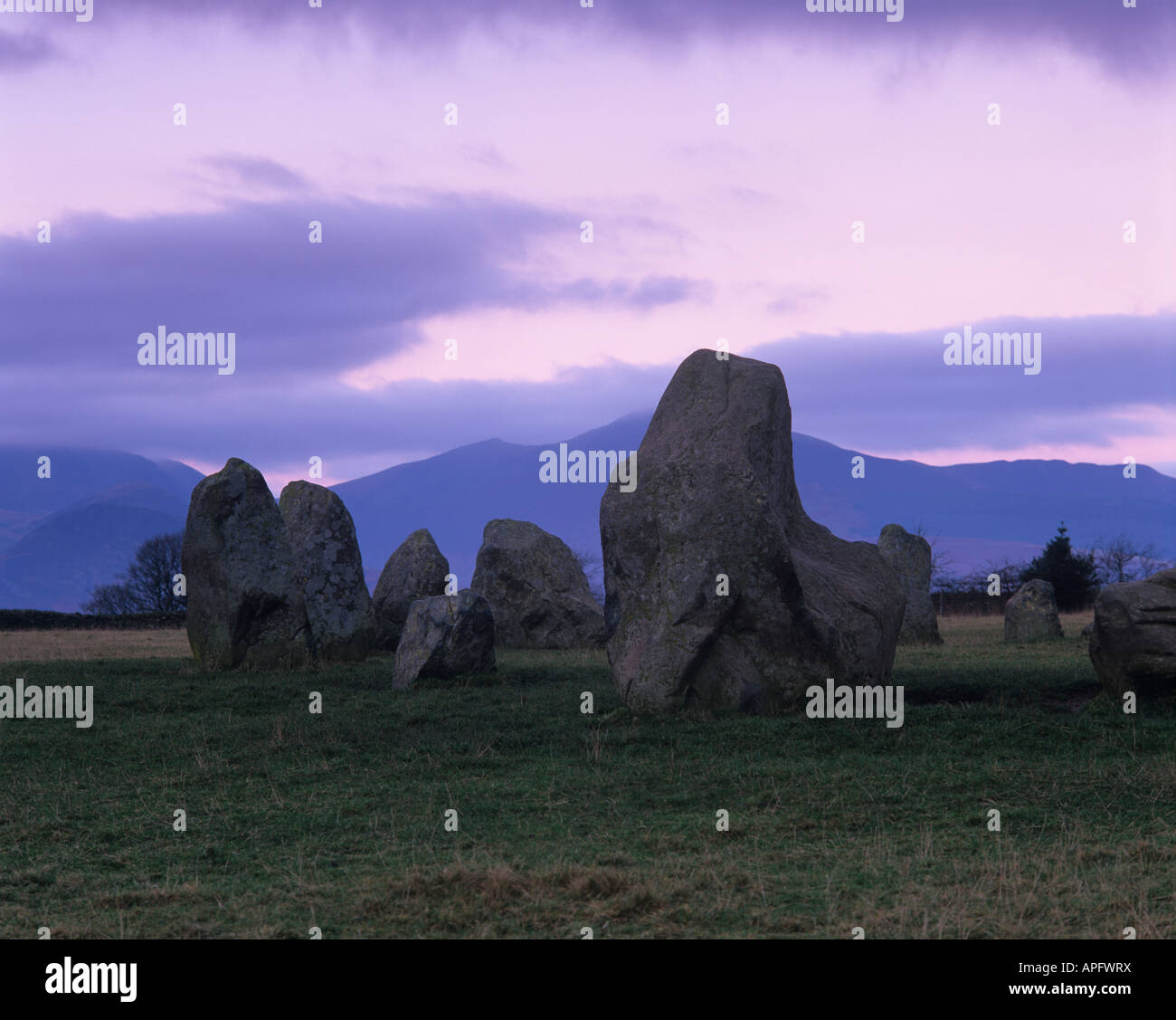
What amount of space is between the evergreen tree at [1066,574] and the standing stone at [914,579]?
14686 mm

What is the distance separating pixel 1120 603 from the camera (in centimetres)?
1462

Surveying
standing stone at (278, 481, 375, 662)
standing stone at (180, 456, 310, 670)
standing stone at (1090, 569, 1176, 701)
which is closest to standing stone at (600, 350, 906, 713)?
standing stone at (1090, 569, 1176, 701)

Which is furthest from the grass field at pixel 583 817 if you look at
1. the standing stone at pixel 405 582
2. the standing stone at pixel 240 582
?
the standing stone at pixel 405 582

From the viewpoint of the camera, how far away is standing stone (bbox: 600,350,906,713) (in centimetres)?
1470

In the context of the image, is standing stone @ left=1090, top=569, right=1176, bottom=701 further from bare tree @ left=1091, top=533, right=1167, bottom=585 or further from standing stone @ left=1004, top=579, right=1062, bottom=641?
bare tree @ left=1091, top=533, right=1167, bottom=585

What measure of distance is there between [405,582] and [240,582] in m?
6.76

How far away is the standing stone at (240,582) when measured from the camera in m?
21.0

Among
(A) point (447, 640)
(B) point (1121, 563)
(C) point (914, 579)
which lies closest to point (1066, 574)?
(C) point (914, 579)

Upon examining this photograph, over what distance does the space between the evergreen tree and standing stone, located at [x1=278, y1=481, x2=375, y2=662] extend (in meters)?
26.4

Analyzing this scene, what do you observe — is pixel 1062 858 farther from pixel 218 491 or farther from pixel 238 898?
pixel 218 491

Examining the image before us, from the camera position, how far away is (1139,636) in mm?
14430

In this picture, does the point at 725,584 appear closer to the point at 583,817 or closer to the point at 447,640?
the point at 583,817

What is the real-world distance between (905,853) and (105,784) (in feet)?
25.5
